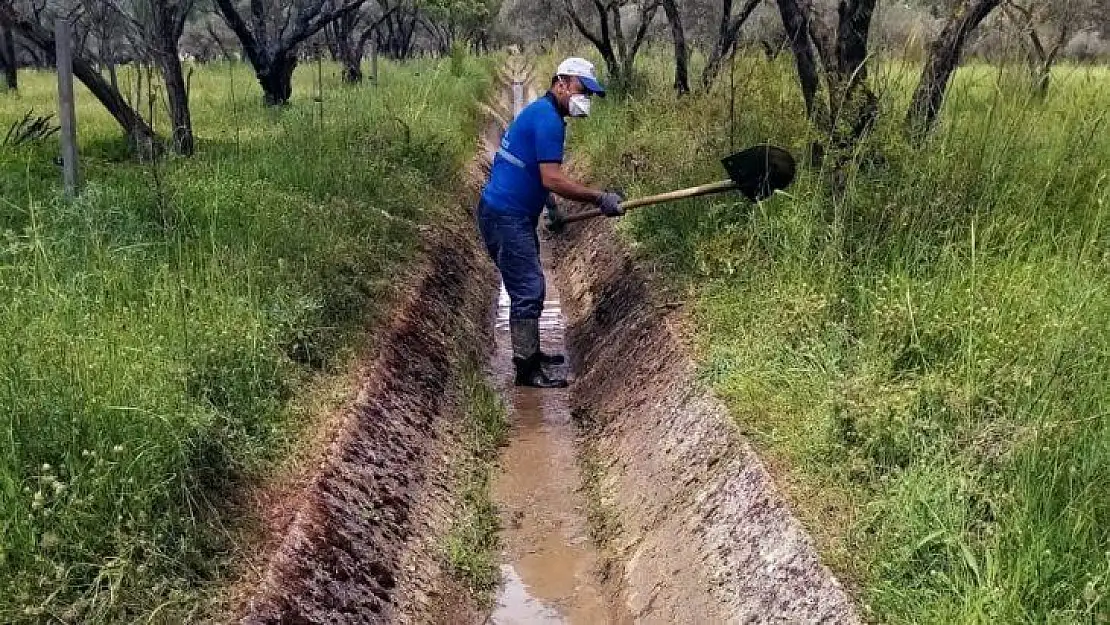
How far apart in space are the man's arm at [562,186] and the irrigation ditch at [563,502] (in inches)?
35.9

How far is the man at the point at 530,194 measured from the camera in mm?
5941

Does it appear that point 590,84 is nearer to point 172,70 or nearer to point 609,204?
point 609,204

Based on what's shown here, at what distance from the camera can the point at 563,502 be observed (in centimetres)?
525

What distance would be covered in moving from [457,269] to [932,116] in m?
4.23

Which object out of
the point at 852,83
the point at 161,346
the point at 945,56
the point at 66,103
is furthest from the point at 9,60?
the point at 945,56

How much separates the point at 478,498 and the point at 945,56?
390 cm

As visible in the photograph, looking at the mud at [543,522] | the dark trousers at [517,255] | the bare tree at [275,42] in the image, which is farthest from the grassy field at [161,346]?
the bare tree at [275,42]

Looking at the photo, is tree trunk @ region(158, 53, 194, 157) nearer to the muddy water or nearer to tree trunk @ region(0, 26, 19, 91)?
the muddy water

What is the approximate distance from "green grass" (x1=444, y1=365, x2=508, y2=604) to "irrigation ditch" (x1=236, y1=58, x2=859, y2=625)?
2.2 inches

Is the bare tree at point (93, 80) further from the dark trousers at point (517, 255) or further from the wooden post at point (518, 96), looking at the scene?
the wooden post at point (518, 96)

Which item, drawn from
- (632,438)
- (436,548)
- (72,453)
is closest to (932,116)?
(632,438)

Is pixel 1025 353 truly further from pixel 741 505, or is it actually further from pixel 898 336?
pixel 741 505

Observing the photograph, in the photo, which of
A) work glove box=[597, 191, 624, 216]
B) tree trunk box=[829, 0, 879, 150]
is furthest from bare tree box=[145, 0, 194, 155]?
tree trunk box=[829, 0, 879, 150]

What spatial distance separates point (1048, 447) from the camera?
290 centimetres
